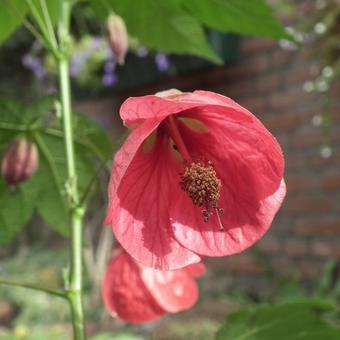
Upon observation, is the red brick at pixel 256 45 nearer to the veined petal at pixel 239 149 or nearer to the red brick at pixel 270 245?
the red brick at pixel 270 245

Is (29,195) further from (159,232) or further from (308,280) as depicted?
(308,280)

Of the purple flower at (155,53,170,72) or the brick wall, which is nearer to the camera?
the brick wall

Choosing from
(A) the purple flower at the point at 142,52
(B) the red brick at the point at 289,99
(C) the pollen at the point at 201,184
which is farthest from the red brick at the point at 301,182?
(C) the pollen at the point at 201,184

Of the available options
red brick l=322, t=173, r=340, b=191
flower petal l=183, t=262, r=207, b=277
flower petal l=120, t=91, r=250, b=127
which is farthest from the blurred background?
flower petal l=120, t=91, r=250, b=127

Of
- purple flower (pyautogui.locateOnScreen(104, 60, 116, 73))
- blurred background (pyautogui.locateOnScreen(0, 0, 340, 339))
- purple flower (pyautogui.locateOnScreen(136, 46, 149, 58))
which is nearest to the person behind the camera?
blurred background (pyautogui.locateOnScreen(0, 0, 340, 339))

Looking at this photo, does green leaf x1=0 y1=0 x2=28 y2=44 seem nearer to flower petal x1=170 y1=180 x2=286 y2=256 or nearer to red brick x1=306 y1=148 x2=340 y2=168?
flower petal x1=170 y1=180 x2=286 y2=256

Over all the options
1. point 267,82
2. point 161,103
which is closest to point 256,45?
point 267,82
